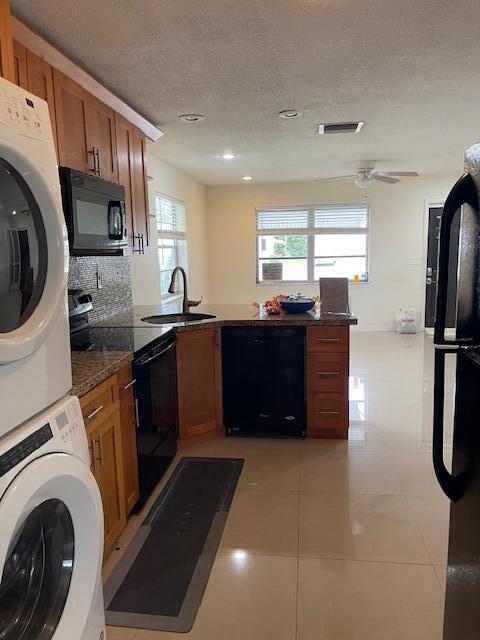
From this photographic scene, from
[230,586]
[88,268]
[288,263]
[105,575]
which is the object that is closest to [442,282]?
[230,586]

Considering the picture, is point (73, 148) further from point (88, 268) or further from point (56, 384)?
point (56, 384)

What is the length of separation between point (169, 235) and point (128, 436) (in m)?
3.97

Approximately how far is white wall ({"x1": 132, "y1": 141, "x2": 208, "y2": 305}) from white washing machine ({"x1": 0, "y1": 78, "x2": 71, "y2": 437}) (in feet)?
10.7

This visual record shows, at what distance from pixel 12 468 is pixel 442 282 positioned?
112cm

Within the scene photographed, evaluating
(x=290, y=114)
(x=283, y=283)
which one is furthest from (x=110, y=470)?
(x=283, y=283)

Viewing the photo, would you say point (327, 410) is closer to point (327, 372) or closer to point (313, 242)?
point (327, 372)

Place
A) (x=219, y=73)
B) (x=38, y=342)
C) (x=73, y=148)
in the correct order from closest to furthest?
(x=38, y=342)
(x=73, y=148)
(x=219, y=73)

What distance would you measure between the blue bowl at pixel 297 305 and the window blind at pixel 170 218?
240 cm

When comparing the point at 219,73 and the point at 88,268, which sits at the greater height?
the point at 219,73

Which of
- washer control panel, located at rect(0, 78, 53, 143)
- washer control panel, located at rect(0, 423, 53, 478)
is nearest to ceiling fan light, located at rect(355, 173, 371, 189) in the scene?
washer control panel, located at rect(0, 78, 53, 143)

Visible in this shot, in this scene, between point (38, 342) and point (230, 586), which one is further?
point (230, 586)

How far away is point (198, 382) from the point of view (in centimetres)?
337

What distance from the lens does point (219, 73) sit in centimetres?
278

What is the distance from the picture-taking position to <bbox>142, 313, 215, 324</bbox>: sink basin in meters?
3.68
